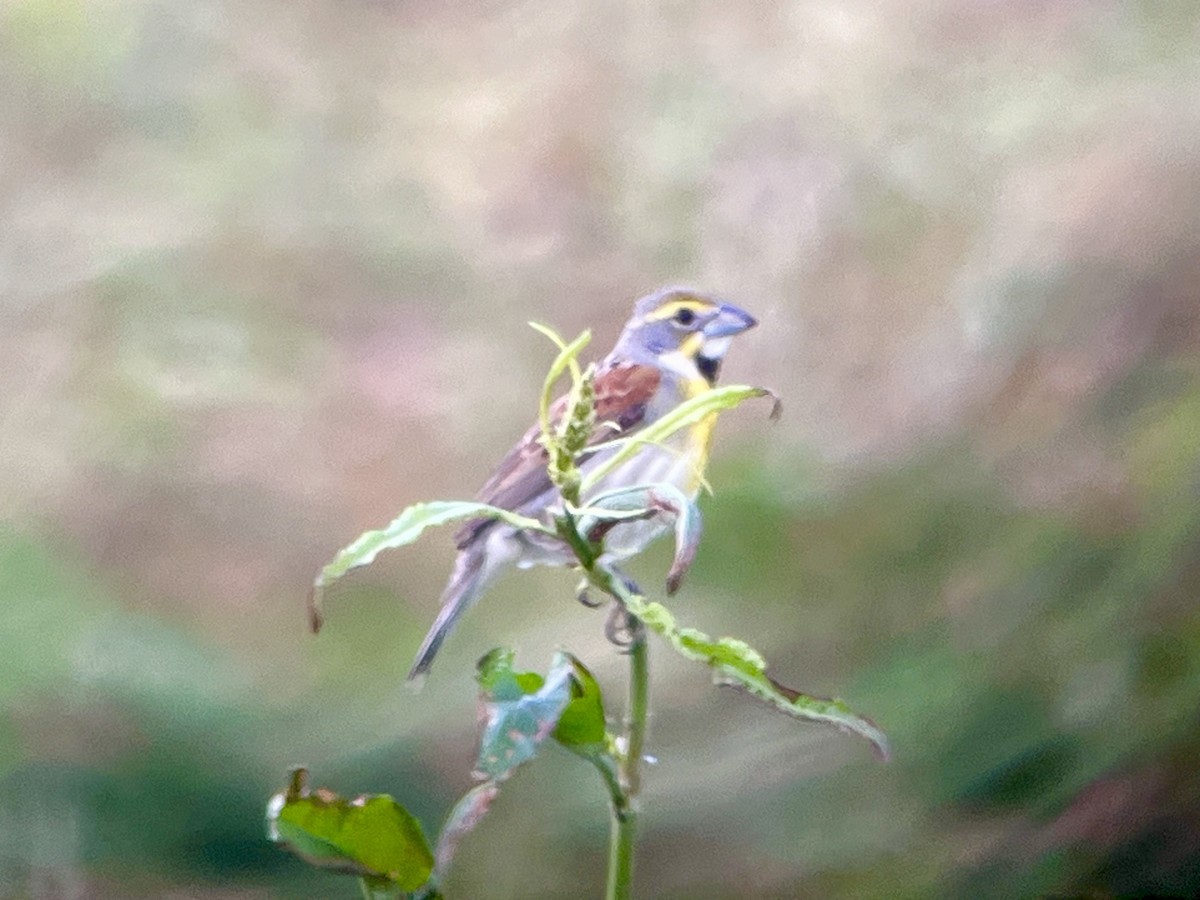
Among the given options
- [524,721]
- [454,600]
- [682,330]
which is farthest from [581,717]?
[682,330]

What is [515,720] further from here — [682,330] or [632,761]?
[682,330]

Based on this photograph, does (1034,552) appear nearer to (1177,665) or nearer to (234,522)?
(1177,665)

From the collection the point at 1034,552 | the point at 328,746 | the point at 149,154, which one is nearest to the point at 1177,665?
the point at 1034,552

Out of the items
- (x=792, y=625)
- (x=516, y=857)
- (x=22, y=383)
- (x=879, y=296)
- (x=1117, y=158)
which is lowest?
(x=516, y=857)

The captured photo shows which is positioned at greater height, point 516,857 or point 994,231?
point 994,231

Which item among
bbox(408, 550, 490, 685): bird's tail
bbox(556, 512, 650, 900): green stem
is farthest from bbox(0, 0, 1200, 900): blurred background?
bbox(556, 512, 650, 900): green stem

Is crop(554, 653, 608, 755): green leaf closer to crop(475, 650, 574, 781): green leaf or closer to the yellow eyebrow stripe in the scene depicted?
crop(475, 650, 574, 781): green leaf

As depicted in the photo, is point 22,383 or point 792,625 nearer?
point 22,383
